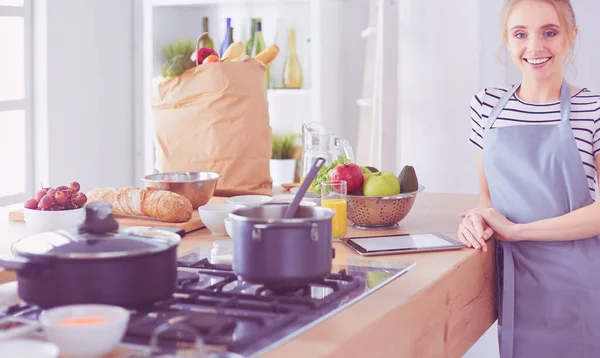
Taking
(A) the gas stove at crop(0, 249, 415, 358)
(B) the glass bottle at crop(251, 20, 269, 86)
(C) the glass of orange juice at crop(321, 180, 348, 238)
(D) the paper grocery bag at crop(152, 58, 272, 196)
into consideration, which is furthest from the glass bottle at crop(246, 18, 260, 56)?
(A) the gas stove at crop(0, 249, 415, 358)

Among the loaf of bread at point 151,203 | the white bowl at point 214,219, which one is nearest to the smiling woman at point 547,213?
the white bowl at point 214,219

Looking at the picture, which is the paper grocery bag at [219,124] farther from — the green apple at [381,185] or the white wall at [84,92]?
the white wall at [84,92]

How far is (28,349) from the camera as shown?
0.83 metres

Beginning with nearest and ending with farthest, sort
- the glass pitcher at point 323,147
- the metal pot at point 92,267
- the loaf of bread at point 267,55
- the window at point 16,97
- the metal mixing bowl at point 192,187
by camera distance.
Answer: the metal pot at point 92,267 → the metal mixing bowl at point 192,187 → the glass pitcher at point 323,147 → the loaf of bread at point 267,55 → the window at point 16,97

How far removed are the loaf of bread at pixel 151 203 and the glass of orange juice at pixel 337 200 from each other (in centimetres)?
32

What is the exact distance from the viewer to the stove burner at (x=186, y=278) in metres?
1.17

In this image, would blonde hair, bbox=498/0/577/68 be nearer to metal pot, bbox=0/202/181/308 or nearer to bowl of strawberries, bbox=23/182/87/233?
bowl of strawberries, bbox=23/182/87/233

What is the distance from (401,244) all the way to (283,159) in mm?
1911

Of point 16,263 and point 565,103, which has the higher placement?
point 565,103

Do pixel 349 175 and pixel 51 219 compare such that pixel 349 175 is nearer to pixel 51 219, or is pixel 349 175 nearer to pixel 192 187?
pixel 192 187

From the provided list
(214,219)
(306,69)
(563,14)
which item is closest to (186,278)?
(214,219)

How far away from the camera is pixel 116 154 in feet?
12.3

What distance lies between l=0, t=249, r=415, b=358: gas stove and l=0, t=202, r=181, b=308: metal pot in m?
0.04

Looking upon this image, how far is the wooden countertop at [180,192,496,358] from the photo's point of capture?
38.6 inches
